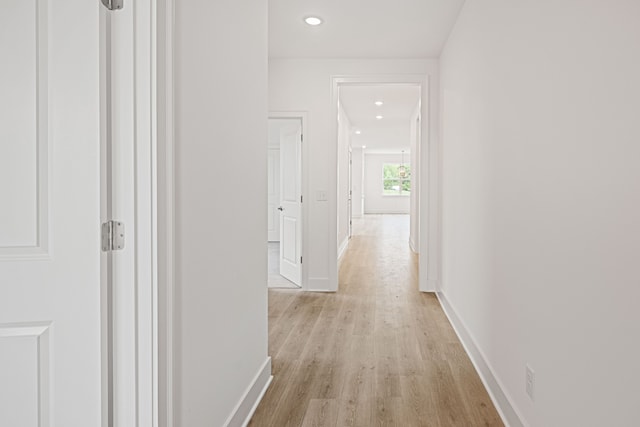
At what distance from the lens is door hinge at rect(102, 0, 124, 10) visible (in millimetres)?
1464

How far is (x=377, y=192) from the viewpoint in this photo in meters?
21.1

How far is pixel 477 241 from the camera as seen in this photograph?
336 cm

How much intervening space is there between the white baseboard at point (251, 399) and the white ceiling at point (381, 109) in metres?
5.04

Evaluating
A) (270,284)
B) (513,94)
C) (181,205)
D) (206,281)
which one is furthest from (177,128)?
(270,284)

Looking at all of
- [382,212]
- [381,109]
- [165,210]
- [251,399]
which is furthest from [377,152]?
[165,210]

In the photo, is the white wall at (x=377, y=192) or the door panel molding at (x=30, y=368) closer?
the door panel molding at (x=30, y=368)

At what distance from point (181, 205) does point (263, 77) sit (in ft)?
4.70

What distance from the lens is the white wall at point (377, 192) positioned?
2084cm

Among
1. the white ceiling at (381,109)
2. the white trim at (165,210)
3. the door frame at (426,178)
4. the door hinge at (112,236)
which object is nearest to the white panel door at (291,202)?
the door frame at (426,178)

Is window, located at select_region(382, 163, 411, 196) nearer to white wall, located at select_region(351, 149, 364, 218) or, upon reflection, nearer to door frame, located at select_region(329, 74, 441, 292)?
white wall, located at select_region(351, 149, 364, 218)

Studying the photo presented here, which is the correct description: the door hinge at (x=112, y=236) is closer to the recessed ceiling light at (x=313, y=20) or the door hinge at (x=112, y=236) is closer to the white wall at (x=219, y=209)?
the white wall at (x=219, y=209)

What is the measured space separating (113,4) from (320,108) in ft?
14.0

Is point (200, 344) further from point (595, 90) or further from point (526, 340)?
point (595, 90)

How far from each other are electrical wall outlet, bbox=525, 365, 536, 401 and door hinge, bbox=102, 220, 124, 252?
1.74 metres
